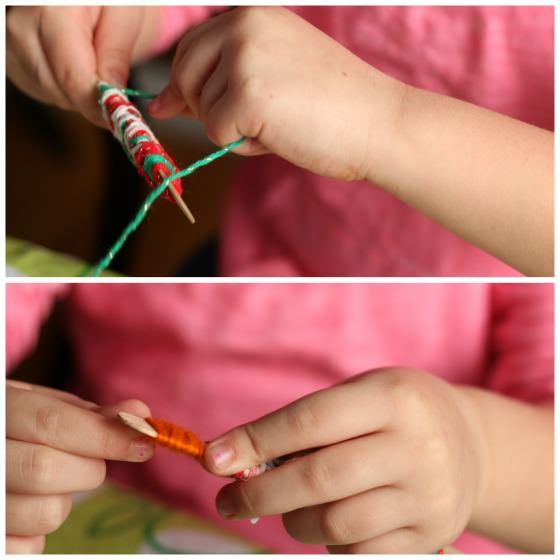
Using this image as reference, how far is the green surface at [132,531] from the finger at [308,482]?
5.1 inches

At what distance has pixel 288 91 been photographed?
0.37 m

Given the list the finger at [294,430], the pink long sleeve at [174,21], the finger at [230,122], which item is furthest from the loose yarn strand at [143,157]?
the pink long sleeve at [174,21]

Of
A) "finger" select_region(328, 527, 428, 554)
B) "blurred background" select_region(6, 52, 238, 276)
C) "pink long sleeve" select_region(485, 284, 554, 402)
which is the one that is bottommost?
"finger" select_region(328, 527, 428, 554)

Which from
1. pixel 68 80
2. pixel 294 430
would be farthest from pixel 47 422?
pixel 68 80

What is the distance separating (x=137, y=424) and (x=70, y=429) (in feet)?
0.17

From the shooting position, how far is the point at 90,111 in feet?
1.51

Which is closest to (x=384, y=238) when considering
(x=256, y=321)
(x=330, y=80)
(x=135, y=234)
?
(x=256, y=321)

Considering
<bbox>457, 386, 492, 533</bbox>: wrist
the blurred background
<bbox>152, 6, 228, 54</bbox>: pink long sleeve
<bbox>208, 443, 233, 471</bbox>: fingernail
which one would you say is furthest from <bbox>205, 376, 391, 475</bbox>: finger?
the blurred background

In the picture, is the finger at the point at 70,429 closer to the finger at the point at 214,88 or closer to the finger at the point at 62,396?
the finger at the point at 62,396

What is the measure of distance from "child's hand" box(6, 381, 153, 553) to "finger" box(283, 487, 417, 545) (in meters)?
0.09

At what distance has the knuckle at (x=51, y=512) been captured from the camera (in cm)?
36

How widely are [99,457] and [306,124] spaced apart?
193mm

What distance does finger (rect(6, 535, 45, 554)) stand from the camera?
0.38 metres

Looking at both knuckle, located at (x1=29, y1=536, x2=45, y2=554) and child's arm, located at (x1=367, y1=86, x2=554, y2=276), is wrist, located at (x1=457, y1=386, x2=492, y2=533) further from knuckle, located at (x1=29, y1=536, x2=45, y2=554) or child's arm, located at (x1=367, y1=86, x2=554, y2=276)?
knuckle, located at (x1=29, y1=536, x2=45, y2=554)
